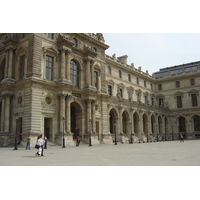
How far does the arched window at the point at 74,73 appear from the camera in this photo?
115 ft

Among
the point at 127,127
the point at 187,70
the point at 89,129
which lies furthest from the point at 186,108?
the point at 89,129

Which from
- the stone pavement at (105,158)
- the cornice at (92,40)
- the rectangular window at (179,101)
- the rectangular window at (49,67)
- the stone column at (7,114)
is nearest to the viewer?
the stone pavement at (105,158)

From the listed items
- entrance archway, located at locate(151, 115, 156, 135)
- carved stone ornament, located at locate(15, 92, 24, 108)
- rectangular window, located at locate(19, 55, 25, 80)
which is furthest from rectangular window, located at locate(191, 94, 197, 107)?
carved stone ornament, located at locate(15, 92, 24, 108)

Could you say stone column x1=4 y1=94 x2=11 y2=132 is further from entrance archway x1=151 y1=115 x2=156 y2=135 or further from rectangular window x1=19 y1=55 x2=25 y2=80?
entrance archway x1=151 y1=115 x2=156 y2=135

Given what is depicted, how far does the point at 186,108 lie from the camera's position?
61.3m

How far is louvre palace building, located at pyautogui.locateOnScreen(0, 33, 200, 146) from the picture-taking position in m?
28.8

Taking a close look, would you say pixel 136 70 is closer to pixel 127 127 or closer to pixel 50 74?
Answer: pixel 127 127

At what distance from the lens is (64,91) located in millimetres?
30797

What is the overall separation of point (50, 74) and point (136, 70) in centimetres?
3039

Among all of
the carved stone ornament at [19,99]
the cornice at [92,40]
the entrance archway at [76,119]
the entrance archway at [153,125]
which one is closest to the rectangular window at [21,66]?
the carved stone ornament at [19,99]

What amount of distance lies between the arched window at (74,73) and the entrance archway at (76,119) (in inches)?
139

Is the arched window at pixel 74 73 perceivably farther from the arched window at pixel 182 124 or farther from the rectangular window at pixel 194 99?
the arched window at pixel 182 124

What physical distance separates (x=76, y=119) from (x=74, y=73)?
7501 millimetres

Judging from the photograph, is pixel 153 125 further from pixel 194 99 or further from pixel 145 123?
pixel 194 99
